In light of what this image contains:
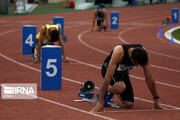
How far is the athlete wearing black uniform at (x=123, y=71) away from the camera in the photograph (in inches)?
288

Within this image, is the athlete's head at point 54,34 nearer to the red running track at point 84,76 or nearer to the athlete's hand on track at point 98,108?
the red running track at point 84,76

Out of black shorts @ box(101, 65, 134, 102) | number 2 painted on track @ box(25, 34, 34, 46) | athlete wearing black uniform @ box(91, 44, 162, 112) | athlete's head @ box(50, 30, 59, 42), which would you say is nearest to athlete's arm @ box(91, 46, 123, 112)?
athlete wearing black uniform @ box(91, 44, 162, 112)

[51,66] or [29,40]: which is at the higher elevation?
[51,66]

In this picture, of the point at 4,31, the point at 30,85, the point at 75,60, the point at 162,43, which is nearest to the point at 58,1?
the point at 4,31

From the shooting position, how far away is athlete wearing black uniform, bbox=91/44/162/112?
7.32 meters

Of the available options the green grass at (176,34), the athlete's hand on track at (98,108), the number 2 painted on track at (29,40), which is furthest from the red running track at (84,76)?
the green grass at (176,34)

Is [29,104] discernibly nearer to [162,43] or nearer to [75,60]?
[75,60]

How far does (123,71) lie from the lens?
26.8 feet

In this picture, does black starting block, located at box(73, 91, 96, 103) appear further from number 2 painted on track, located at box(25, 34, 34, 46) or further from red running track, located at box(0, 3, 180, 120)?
number 2 painted on track, located at box(25, 34, 34, 46)

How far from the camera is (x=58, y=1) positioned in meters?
51.7

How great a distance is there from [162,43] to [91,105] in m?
11.8

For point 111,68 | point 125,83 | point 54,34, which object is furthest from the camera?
point 54,34

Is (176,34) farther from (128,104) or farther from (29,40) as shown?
(128,104)

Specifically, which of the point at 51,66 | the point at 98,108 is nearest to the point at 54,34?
the point at 51,66
